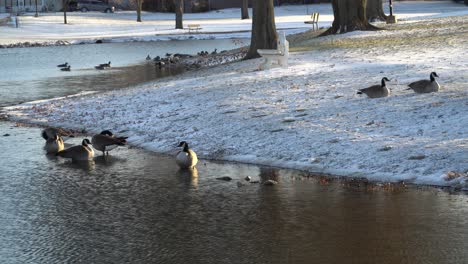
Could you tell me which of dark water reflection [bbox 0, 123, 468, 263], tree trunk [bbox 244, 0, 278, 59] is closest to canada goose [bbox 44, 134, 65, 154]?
dark water reflection [bbox 0, 123, 468, 263]

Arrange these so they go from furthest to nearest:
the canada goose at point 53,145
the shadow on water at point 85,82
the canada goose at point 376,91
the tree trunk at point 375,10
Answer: the tree trunk at point 375,10 → the shadow on water at point 85,82 → the canada goose at point 376,91 → the canada goose at point 53,145

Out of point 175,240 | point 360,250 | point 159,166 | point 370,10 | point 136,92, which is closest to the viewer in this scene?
point 360,250

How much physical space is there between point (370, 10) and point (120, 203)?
3403cm

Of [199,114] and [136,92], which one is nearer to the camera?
[199,114]

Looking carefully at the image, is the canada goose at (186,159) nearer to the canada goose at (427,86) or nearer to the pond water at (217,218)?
the pond water at (217,218)

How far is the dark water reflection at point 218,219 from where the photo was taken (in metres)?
→ 9.32

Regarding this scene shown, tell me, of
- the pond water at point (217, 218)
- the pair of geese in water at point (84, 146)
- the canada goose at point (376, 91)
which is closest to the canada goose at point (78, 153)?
the pair of geese in water at point (84, 146)

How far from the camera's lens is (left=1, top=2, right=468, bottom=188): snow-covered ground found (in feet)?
43.4

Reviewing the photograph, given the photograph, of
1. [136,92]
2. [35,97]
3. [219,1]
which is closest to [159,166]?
[136,92]

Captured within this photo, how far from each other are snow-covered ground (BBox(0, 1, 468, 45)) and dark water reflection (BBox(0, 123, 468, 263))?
1801 inches

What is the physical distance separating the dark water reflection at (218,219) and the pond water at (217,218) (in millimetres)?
14

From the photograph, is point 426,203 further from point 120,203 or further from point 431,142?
point 120,203

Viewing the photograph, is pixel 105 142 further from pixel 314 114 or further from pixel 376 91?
pixel 376 91

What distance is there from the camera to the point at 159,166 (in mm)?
14594
